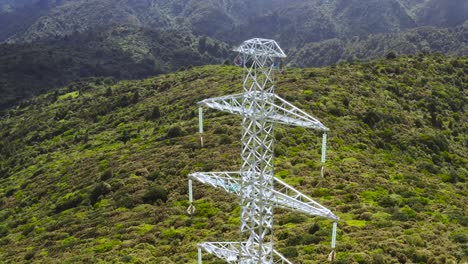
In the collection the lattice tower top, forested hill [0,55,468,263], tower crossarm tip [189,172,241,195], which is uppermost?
the lattice tower top

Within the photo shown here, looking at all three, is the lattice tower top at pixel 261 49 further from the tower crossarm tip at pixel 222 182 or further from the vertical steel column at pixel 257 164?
the tower crossarm tip at pixel 222 182

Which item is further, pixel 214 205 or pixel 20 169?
pixel 20 169

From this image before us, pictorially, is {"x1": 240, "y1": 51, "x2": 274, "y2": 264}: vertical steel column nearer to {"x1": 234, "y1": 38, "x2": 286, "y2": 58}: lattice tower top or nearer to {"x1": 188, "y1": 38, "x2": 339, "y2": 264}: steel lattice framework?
{"x1": 188, "y1": 38, "x2": 339, "y2": 264}: steel lattice framework

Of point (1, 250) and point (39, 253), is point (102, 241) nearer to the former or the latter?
point (39, 253)

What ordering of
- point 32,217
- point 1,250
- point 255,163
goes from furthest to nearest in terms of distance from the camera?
point 32,217 < point 1,250 < point 255,163

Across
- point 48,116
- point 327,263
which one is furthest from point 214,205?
point 48,116

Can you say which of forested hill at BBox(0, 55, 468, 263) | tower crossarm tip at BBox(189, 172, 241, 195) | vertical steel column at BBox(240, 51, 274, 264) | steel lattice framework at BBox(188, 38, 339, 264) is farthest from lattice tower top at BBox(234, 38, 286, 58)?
forested hill at BBox(0, 55, 468, 263)

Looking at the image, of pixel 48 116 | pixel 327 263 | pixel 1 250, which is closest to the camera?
pixel 327 263

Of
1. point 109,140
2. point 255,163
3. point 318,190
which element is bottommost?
point 109,140

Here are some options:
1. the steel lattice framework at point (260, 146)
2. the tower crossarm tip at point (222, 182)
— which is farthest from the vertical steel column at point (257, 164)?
the tower crossarm tip at point (222, 182)
